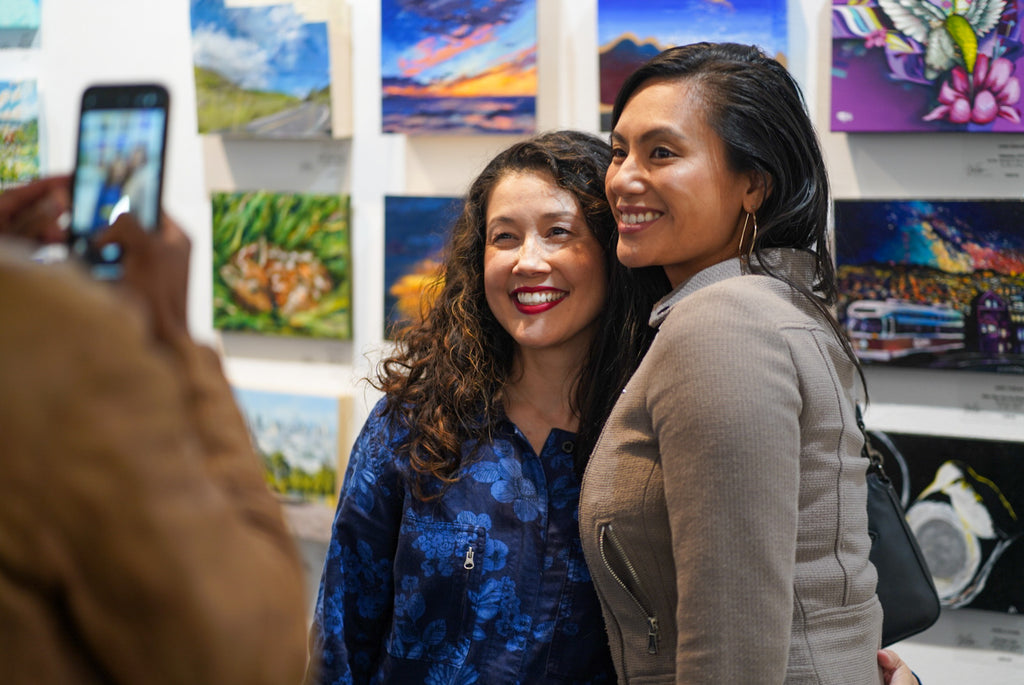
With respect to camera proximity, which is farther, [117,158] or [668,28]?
[668,28]

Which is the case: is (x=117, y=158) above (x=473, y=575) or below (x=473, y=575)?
above

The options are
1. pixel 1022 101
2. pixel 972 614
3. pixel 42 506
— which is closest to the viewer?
pixel 42 506

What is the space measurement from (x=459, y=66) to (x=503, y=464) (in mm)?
1160

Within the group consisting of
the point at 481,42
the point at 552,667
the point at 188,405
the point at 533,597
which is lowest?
the point at 552,667

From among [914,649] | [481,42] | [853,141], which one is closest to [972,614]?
[914,649]

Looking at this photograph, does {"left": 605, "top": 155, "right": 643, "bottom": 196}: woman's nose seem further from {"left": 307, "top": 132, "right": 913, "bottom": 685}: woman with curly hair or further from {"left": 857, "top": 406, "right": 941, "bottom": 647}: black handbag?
{"left": 857, "top": 406, "right": 941, "bottom": 647}: black handbag

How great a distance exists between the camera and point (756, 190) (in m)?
1.47

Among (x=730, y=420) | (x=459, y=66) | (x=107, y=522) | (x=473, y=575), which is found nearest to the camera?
(x=107, y=522)

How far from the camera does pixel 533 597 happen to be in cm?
162

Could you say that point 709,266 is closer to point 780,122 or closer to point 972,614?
point 780,122

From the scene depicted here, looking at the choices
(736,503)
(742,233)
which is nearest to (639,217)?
(742,233)

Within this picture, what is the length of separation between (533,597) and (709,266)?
63cm

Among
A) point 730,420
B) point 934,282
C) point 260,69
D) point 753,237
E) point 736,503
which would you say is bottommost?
point 736,503

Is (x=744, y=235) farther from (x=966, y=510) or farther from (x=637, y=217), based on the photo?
(x=966, y=510)
